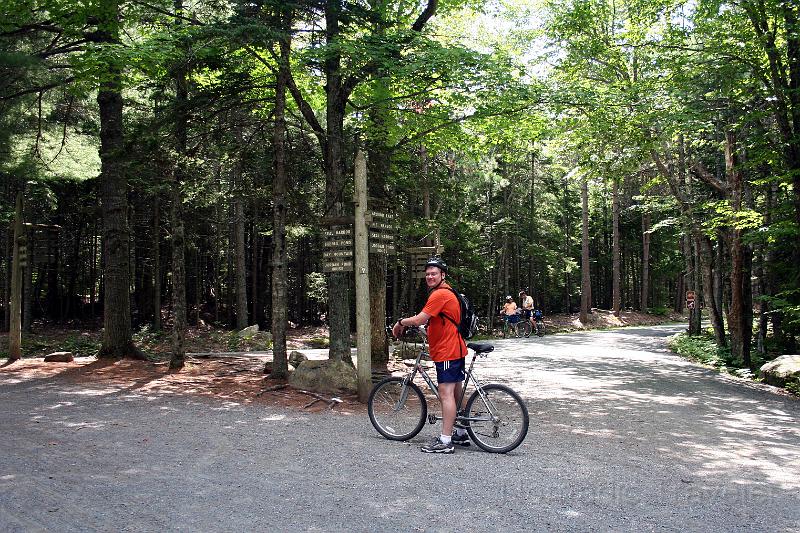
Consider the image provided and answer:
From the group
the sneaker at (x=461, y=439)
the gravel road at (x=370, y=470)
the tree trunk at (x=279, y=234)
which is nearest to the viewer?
the gravel road at (x=370, y=470)

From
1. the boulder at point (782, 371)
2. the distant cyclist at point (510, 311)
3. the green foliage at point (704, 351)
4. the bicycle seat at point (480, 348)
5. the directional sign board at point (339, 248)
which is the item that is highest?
the directional sign board at point (339, 248)

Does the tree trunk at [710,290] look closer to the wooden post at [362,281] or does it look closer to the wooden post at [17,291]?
the wooden post at [362,281]

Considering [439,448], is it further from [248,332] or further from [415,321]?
[248,332]

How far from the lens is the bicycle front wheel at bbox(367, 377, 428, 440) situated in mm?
6191

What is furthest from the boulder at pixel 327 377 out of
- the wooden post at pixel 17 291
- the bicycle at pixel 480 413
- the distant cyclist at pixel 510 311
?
the distant cyclist at pixel 510 311

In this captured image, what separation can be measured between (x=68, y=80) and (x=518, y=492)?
11892mm

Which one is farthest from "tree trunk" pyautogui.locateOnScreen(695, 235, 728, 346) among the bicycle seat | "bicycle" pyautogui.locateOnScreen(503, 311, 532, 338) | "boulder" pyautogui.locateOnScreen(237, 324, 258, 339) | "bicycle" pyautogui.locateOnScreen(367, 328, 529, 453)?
"boulder" pyautogui.locateOnScreen(237, 324, 258, 339)

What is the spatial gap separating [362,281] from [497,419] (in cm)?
323

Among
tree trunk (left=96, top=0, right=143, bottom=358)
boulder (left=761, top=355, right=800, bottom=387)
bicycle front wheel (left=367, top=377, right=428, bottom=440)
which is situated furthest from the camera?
tree trunk (left=96, top=0, right=143, bottom=358)

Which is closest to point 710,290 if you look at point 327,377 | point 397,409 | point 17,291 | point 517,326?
point 517,326

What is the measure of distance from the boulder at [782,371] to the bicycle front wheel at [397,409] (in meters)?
8.02

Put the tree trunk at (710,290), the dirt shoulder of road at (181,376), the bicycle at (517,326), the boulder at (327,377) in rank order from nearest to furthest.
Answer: the dirt shoulder of road at (181,376) < the boulder at (327,377) < the tree trunk at (710,290) < the bicycle at (517,326)

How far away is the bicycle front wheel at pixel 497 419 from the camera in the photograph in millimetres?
5781

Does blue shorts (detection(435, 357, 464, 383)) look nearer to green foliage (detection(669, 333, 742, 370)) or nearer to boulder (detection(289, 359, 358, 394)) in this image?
boulder (detection(289, 359, 358, 394))
